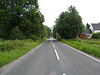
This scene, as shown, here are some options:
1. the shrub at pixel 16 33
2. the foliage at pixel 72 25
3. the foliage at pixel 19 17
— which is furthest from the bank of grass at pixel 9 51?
the foliage at pixel 72 25

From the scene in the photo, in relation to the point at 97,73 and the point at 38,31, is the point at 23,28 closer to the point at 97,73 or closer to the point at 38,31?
the point at 38,31

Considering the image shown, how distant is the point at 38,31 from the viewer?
53031 mm

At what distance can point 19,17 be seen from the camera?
49188mm

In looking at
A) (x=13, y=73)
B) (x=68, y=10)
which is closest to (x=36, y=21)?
(x=68, y=10)

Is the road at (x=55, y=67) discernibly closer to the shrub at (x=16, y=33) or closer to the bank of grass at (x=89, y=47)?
the bank of grass at (x=89, y=47)

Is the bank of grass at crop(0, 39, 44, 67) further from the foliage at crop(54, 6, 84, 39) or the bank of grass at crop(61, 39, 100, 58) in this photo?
the foliage at crop(54, 6, 84, 39)

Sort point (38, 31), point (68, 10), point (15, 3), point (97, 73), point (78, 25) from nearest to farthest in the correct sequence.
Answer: point (97, 73), point (15, 3), point (38, 31), point (78, 25), point (68, 10)

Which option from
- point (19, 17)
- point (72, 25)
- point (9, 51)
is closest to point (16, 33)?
point (19, 17)

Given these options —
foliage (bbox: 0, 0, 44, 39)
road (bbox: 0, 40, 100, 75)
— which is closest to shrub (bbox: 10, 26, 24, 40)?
foliage (bbox: 0, 0, 44, 39)

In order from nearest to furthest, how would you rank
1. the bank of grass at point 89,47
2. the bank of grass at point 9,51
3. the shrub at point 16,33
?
the bank of grass at point 9,51, the bank of grass at point 89,47, the shrub at point 16,33

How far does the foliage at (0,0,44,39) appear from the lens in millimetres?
47031

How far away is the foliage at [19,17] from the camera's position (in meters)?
47.0

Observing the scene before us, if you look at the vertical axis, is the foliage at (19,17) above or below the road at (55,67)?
above

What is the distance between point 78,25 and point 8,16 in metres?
29.3
